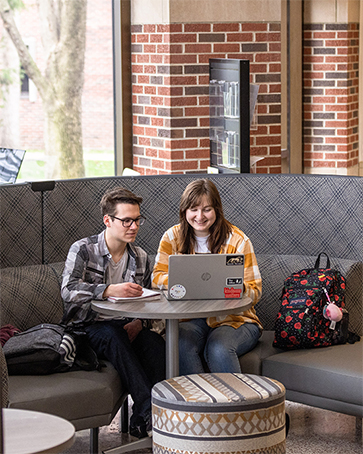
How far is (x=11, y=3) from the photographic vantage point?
5074 millimetres

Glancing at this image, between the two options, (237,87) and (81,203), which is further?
(237,87)

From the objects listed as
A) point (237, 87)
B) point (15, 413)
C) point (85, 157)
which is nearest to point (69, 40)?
point (85, 157)

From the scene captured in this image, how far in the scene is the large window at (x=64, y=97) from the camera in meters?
5.20

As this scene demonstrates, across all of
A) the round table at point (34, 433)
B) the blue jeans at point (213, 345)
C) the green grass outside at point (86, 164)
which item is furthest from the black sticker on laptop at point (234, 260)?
the green grass outside at point (86, 164)

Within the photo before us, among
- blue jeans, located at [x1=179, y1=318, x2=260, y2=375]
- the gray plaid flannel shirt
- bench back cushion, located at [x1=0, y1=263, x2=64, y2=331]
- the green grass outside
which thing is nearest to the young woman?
blue jeans, located at [x1=179, y1=318, x2=260, y2=375]

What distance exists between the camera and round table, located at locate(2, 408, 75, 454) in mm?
1371

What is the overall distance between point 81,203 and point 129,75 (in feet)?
6.75

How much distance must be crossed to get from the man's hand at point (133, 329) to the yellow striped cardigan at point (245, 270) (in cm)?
20

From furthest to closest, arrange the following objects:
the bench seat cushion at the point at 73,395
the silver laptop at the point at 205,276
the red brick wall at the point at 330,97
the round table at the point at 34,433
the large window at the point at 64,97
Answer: the red brick wall at the point at 330,97
the large window at the point at 64,97
the silver laptop at the point at 205,276
the bench seat cushion at the point at 73,395
the round table at the point at 34,433

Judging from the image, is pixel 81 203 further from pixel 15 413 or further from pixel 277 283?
pixel 15 413

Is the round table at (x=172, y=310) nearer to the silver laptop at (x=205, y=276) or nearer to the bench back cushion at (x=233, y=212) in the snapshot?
the silver laptop at (x=205, y=276)

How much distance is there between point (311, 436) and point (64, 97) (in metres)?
3.19

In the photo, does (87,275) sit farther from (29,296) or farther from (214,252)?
(214,252)

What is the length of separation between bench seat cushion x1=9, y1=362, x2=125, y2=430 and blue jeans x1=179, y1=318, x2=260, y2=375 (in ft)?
1.18
